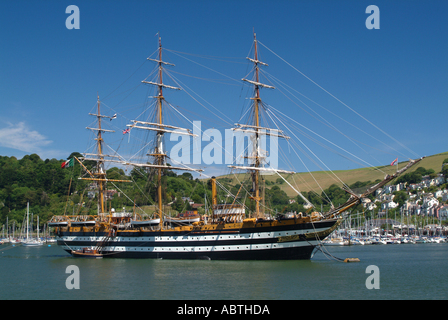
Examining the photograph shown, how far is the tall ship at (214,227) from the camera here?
134 feet

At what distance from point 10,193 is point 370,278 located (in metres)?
140

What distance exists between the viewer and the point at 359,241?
93.3m

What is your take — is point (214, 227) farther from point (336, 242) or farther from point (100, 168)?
point (336, 242)

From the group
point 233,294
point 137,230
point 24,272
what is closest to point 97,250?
point 137,230

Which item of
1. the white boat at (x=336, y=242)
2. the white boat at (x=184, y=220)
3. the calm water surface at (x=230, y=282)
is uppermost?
the white boat at (x=184, y=220)

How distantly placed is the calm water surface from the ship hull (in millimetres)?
1629

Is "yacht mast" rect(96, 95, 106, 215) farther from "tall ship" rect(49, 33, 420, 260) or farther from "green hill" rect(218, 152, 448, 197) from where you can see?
"green hill" rect(218, 152, 448, 197)

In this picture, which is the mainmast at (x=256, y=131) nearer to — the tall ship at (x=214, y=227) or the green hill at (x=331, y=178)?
the tall ship at (x=214, y=227)

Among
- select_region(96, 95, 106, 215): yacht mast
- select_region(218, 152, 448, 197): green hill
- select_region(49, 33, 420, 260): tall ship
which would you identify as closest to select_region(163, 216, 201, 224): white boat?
select_region(49, 33, 420, 260): tall ship

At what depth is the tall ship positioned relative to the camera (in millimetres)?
40844

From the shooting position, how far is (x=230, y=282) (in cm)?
2966

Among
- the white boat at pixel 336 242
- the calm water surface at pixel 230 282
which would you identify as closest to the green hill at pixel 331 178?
the white boat at pixel 336 242

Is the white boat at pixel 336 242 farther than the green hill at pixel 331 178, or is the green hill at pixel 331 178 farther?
the green hill at pixel 331 178

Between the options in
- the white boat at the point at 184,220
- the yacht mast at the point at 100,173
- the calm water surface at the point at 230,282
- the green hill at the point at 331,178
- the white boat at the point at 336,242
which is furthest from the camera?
the green hill at the point at 331,178
